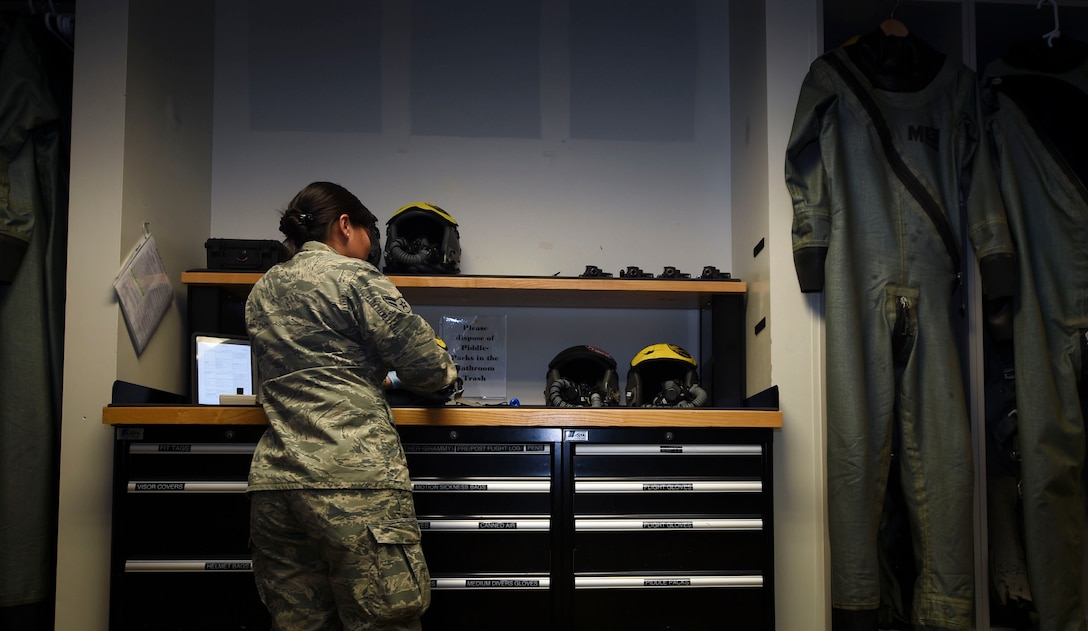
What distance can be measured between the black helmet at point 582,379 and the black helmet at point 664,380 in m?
0.08

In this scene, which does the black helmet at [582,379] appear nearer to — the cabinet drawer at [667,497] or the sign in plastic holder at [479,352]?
the sign in plastic holder at [479,352]

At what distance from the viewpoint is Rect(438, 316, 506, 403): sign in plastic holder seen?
322cm

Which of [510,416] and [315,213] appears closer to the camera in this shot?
[315,213]

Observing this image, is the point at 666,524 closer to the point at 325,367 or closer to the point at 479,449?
the point at 479,449

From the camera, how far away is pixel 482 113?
11.0ft

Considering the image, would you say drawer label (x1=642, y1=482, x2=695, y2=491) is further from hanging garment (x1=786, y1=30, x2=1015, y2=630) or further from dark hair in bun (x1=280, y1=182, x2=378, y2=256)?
dark hair in bun (x1=280, y1=182, x2=378, y2=256)

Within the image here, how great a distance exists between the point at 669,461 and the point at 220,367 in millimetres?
1605

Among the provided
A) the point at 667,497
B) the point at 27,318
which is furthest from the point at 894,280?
the point at 27,318

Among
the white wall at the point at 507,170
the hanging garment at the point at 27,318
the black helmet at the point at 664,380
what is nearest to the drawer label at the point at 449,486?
the black helmet at the point at 664,380

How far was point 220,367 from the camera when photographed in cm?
280

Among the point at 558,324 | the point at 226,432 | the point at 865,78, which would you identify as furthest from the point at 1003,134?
the point at 226,432

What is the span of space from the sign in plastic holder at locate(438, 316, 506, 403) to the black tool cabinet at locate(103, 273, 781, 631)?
79 cm

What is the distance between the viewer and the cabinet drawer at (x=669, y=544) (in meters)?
2.42

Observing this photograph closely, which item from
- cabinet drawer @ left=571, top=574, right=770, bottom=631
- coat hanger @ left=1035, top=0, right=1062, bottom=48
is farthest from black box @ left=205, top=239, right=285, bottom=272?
coat hanger @ left=1035, top=0, right=1062, bottom=48
